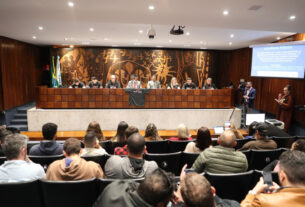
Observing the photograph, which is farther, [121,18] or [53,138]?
[121,18]

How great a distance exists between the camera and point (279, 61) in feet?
20.4

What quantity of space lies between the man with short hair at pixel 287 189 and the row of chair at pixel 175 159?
1198mm

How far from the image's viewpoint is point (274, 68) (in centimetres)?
636

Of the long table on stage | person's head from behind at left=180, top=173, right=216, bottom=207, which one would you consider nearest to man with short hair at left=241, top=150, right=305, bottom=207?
person's head from behind at left=180, top=173, right=216, bottom=207

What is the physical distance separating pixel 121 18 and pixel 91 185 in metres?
4.07

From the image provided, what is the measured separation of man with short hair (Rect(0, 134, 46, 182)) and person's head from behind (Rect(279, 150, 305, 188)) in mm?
1937

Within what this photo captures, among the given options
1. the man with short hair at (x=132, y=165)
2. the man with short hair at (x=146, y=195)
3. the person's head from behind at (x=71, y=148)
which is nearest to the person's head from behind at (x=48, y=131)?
the person's head from behind at (x=71, y=148)

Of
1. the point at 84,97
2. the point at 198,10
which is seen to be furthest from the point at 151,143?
the point at 84,97

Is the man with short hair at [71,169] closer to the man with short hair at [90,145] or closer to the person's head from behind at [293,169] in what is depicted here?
the man with short hair at [90,145]

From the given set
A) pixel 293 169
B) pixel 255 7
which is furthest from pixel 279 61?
pixel 293 169

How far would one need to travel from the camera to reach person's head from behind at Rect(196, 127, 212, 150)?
2.62 meters

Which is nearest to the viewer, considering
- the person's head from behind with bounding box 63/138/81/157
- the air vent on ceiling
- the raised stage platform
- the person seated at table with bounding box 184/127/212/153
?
the person's head from behind with bounding box 63/138/81/157

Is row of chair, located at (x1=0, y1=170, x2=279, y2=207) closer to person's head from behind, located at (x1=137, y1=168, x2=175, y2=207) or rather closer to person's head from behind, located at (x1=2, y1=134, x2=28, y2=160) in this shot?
person's head from behind, located at (x1=2, y1=134, x2=28, y2=160)

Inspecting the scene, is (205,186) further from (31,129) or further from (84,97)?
(31,129)
